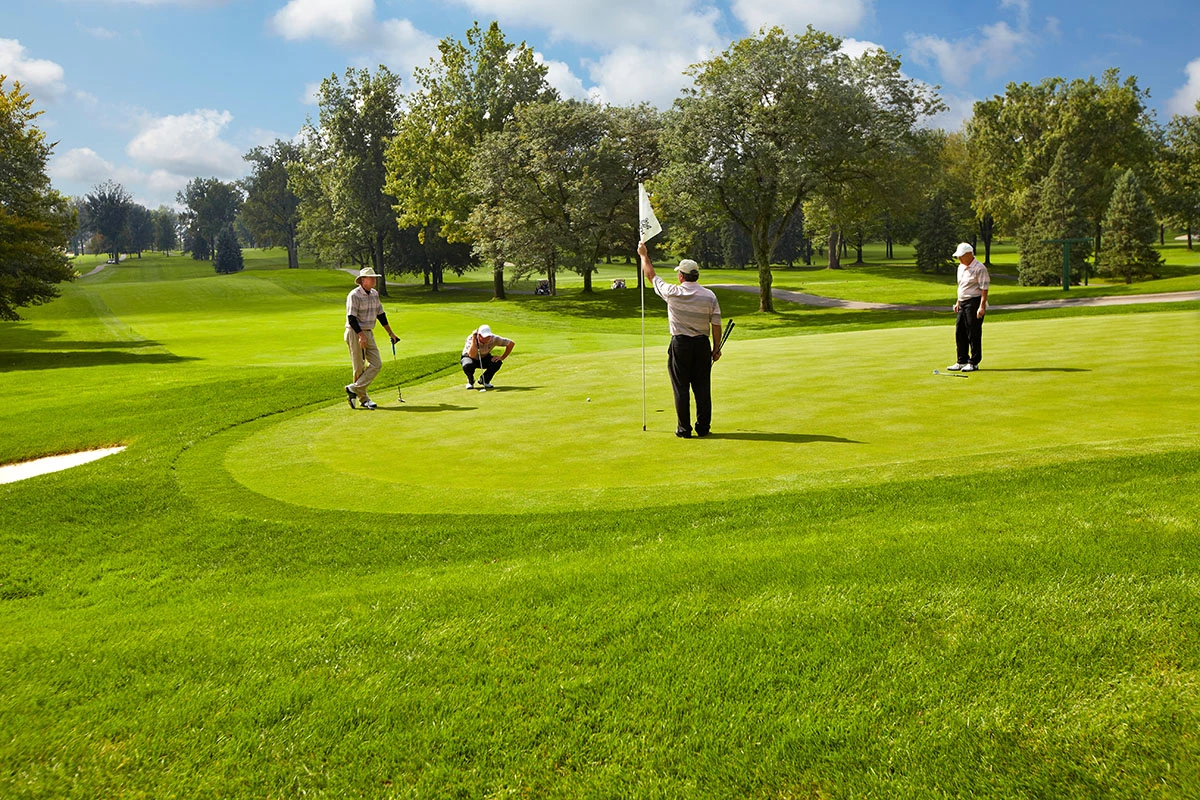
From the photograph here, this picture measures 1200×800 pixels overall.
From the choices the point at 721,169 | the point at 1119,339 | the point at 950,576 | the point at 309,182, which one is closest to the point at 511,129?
the point at 721,169

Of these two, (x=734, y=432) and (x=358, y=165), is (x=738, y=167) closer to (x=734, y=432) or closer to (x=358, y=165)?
(x=734, y=432)

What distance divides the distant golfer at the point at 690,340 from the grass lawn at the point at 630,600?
577 millimetres

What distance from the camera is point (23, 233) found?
3170 cm

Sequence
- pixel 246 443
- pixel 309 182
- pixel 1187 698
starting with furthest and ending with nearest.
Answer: pixel 309 182, pixel 246 443, pixel 1187 698

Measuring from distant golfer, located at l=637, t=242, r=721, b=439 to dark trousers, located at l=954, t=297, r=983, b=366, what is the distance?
598 cm

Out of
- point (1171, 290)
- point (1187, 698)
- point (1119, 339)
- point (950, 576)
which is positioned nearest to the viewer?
point (1187, 698)

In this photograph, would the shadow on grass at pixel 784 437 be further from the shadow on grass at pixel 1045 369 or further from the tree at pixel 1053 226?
the tree at pixel 1053 226

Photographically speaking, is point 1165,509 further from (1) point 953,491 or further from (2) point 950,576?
(2) point 950,576

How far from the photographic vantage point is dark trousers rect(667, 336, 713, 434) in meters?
10.3

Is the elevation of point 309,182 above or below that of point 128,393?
above

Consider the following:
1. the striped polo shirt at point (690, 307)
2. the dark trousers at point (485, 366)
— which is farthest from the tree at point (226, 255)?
the striped polo shirt at point (690, 307)

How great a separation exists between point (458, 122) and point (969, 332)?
2133 inches

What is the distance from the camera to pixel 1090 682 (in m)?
3.94

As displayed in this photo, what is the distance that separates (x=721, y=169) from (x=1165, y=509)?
120 ft
